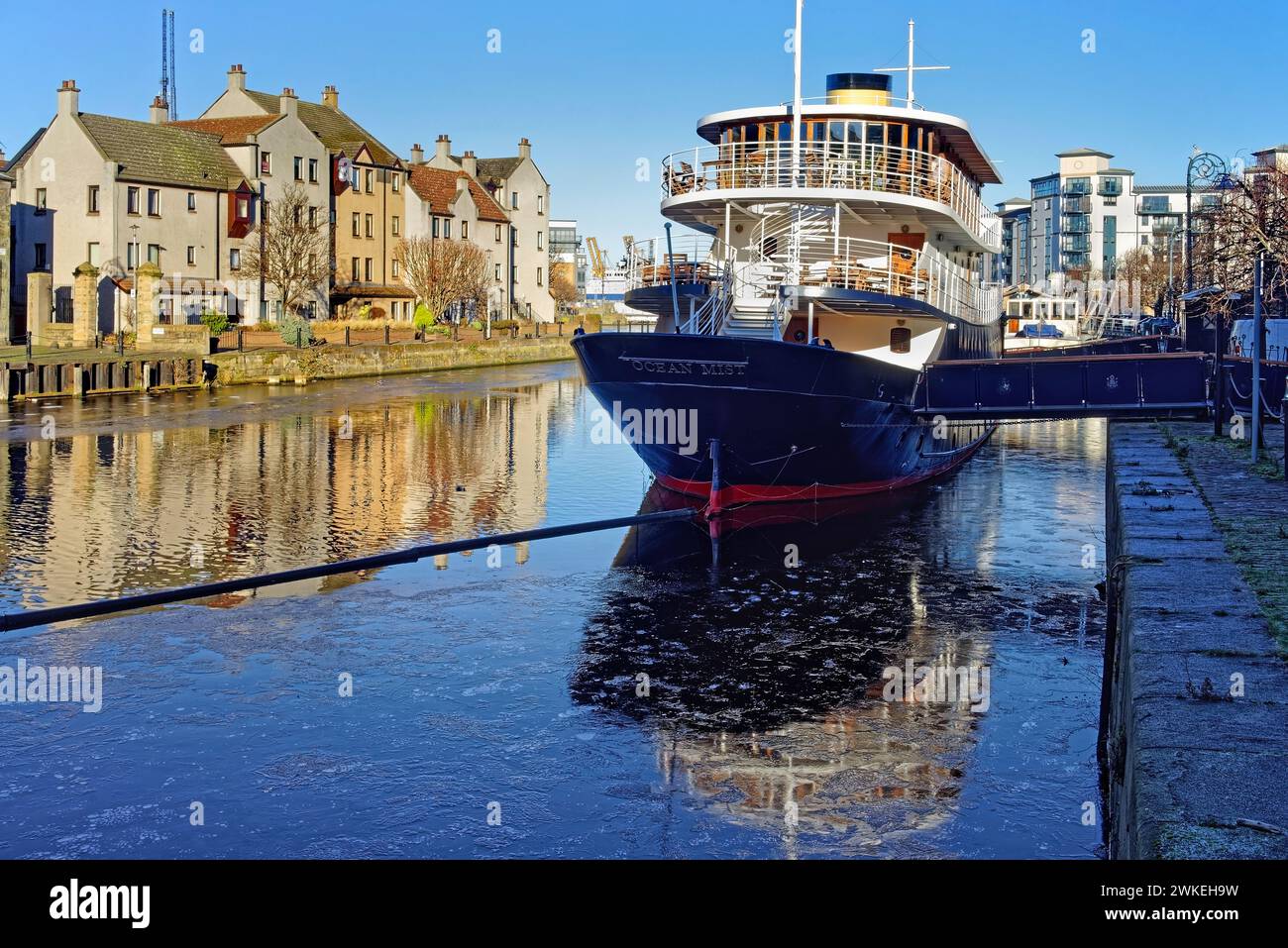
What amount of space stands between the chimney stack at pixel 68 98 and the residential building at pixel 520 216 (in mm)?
32484

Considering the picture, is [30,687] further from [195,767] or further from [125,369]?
[125,369]

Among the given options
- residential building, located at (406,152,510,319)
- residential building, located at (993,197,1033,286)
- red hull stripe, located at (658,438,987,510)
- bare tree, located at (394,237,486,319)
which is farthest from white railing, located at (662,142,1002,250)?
residential building, located at (993,197,1033,286)

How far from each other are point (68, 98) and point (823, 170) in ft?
160

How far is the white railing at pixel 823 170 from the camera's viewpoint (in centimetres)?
2614

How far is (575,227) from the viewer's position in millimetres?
168500

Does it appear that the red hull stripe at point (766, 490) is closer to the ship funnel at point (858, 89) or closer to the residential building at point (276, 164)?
the ship funnel at point (858, 89)

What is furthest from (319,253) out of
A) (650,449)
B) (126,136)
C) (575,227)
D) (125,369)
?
(575,227)

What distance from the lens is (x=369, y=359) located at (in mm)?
60625

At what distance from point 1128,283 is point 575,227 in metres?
69.0

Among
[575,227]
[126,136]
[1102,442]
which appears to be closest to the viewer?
[1102,442]

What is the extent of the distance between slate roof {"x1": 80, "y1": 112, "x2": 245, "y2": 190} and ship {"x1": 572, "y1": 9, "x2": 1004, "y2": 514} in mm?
42767

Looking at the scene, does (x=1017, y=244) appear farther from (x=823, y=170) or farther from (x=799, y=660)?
(x=799, y=660)

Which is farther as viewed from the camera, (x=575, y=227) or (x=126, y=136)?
(x=575, y=227)

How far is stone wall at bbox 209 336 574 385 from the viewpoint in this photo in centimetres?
5394
